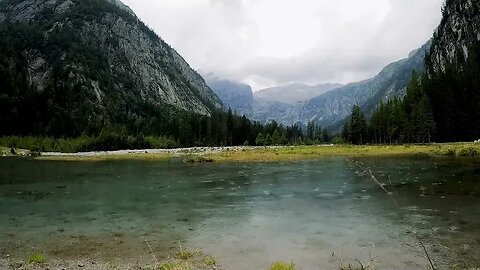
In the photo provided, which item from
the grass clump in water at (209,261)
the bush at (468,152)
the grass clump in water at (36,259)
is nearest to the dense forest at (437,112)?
the bush at (468,152)

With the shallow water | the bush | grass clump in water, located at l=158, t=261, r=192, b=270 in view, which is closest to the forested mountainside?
the bush

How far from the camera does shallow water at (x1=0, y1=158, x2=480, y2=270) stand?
19.1 m

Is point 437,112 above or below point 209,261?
above

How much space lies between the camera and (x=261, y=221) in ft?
89.6

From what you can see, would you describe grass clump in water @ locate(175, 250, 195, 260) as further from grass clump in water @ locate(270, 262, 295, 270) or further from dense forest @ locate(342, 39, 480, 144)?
dense forest @ locate(342, 39, 480, 144)

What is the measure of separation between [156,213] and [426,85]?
463 ft

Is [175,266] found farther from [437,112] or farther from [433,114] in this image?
[437,112]

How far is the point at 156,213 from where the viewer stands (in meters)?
30.9

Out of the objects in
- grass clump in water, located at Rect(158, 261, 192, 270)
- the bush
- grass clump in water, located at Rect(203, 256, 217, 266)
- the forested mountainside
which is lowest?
grass clump in water, located at Rect(203, 256, 217, 266)

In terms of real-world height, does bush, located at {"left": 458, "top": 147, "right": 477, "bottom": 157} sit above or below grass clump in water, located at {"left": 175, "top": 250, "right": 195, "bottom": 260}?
above

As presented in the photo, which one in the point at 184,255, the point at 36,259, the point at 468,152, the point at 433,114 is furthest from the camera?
the point at 433,114

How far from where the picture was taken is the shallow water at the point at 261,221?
19.1m

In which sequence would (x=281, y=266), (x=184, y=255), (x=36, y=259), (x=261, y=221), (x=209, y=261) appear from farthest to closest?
1. (x=261, y=221)
2. (x=184, y=255)
3. (x=36, y=259)
4. (x=209, y=261)
5. (x=281, y=266)

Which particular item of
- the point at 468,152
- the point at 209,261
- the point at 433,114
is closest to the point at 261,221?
the point at 209,261
